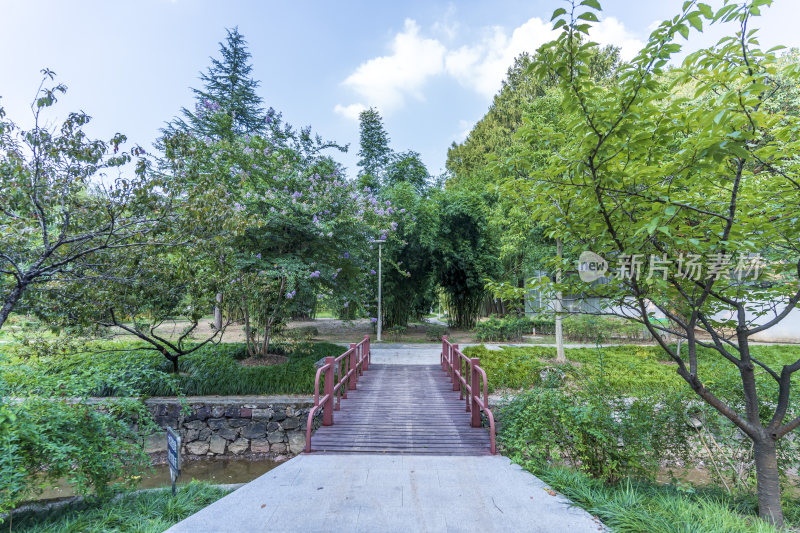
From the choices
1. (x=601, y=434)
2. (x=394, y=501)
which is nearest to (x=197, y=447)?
(x=394, y=501)

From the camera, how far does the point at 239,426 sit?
23.1 ft

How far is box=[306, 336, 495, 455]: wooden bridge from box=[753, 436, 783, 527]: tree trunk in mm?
2405

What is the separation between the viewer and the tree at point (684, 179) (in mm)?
2236

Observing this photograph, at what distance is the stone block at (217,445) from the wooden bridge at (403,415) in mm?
2758

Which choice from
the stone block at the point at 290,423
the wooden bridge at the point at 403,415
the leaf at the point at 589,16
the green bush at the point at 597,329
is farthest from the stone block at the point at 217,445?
the green bush at the point at 597,329

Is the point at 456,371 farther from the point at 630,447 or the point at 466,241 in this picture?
the point at 466,241

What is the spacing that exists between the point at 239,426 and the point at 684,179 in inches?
322

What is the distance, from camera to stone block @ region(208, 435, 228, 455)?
275 inches

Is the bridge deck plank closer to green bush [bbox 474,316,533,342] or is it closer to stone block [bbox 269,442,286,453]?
stone block [bbox 269,442,286,453]

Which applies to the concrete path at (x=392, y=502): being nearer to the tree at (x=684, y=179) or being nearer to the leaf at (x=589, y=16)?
the tree at (x=684, y=179)

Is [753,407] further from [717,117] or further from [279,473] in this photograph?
[279,473]

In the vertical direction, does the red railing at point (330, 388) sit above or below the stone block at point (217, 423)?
above

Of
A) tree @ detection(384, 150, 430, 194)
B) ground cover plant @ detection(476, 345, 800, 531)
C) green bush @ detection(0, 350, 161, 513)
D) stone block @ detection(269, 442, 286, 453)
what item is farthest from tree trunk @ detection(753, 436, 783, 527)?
tree @ detection(384, 150, 430, 194)

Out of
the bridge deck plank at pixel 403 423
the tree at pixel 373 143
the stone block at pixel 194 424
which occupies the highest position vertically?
the tree at pixel 373 143
